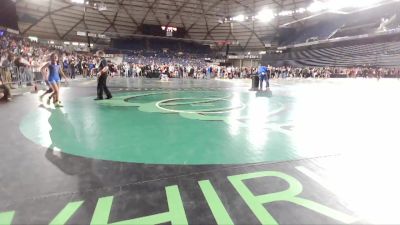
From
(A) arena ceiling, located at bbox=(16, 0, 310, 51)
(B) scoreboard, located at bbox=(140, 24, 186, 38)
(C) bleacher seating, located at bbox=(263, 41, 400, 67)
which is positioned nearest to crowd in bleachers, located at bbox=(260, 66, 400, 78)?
(C) bleacher seating, located at bbox=(263, 41, 400, 67)

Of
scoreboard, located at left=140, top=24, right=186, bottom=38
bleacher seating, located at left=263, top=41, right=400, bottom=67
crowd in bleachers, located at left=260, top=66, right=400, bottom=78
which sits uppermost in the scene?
scoreboard, located at left=140, top=24, right=186, bottom=38

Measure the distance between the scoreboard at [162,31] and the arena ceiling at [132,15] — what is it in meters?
0.81

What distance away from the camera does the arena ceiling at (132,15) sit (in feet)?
116

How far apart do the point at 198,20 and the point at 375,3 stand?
84.5 ft

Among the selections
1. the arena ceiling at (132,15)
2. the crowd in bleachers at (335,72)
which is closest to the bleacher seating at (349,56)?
the crowd in bleachers at (335,72)

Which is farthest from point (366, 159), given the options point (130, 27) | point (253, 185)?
point (130, 27)

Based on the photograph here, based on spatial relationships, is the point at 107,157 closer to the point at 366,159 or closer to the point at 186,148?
the point at 186,148

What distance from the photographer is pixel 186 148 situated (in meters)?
3.80

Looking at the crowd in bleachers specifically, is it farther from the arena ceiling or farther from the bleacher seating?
the arena ceiling

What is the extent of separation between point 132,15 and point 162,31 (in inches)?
307

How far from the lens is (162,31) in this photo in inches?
1891

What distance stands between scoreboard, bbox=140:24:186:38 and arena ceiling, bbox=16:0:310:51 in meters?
0.81

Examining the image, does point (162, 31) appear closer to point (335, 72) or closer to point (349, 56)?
point (335, 72)

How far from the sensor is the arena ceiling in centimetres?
3531
